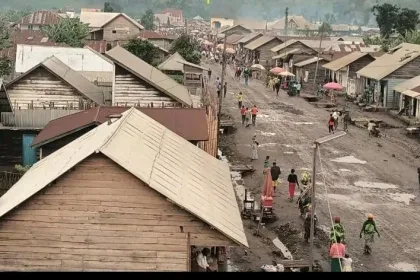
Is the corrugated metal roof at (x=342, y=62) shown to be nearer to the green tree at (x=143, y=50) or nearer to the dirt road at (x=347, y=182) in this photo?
the dirt road at (x=347, y=182)

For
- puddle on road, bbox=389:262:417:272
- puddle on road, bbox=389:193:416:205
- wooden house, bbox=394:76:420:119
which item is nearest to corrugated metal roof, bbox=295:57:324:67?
wooden house, bbox=394:76:420:119

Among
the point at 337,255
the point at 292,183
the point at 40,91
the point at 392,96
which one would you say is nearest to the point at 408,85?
the point at 392,96

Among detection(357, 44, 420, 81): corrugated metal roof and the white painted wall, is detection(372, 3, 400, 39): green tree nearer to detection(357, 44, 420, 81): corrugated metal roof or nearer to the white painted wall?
detection(357, 44, 420, 81): corrugated metal roof

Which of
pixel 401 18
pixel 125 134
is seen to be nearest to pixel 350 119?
pixel 125 134

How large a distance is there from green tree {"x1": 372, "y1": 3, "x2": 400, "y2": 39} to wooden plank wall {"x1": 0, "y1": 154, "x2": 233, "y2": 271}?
2402 inches

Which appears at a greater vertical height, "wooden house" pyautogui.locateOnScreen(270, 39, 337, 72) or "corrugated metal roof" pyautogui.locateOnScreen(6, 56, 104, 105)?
"wooden house" pyautogui.locateOnScreen(270, 39, 337, 72)

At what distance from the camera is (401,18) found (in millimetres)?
66812

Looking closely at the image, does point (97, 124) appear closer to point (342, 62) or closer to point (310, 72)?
point (342, 62)

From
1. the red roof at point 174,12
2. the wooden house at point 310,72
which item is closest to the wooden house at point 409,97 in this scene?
the wooden house at point 310,72

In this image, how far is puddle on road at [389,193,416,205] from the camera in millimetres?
18828

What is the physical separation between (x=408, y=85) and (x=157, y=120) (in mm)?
21309

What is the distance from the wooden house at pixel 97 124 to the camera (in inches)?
685

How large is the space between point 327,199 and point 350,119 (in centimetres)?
1576

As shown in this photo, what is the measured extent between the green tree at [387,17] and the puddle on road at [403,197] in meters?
50.2
